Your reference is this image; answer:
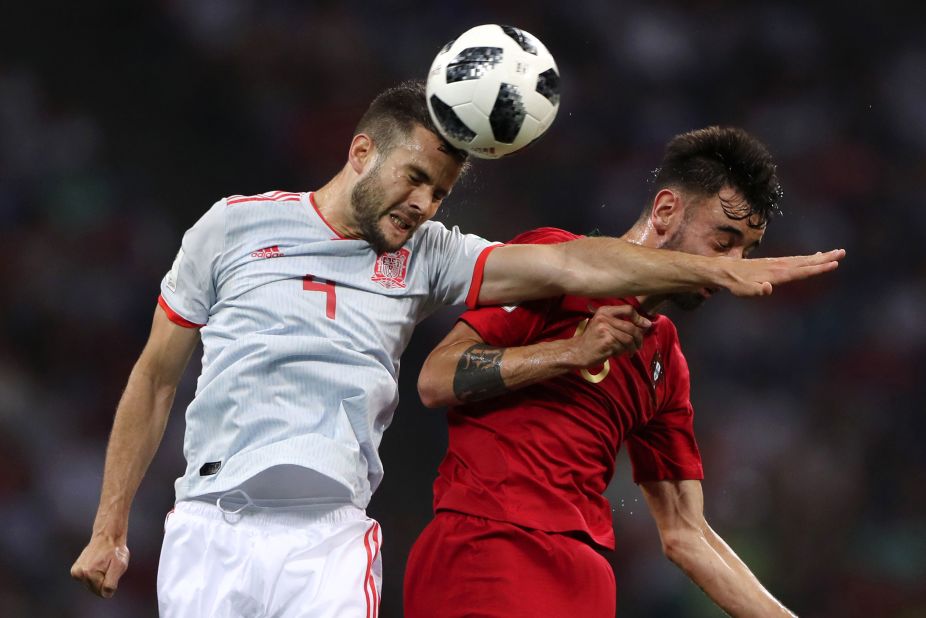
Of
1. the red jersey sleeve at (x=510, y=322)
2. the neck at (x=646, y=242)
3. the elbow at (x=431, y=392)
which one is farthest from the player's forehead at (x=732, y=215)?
the elbow at (x=431, y=392)

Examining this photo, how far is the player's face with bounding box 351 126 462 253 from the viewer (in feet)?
9.15

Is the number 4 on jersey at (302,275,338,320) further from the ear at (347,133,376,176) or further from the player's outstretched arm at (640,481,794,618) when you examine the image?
the player's outstretched arm at (640,481,794,618)

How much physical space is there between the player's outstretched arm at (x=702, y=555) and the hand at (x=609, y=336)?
0.81 metres

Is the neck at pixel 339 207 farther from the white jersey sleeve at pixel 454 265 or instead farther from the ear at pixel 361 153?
the white jersey sleeve at pixel 454 265

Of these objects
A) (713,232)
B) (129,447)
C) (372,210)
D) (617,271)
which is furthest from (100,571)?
(713,232)

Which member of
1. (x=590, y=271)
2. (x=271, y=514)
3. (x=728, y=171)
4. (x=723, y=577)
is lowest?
(x=723, y=577)

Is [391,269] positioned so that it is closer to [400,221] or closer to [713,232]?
[400,221]

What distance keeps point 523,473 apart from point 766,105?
4.69 metres

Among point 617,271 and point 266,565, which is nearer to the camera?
point 266,565

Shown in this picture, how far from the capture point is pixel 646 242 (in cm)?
318

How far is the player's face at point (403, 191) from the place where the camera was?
9.15ft

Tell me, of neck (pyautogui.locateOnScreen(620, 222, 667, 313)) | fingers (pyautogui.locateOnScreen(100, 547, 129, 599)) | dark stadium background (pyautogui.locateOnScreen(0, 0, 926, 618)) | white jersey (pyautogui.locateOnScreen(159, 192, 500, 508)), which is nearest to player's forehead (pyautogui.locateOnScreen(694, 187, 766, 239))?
neck (pyautogui.locateOnScreen(620, 222, 667, 313))

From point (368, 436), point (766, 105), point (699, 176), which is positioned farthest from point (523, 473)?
point (766, 105)

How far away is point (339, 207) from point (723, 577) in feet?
5.03
